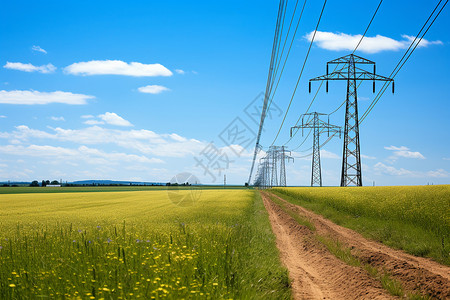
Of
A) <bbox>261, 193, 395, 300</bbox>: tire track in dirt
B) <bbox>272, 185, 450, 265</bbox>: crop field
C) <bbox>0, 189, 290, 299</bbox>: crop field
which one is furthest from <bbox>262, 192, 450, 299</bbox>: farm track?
<bbox>0, 189, 290, 299</bbox>: crop field

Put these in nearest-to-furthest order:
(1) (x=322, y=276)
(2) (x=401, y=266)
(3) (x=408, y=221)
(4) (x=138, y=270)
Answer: (4) (x=138, y=270), (2) (x=401, y=266), (1) (x=322, y=276), (3) (x=408, y=221)

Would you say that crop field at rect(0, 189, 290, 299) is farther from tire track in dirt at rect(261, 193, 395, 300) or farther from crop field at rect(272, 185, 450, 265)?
crop field at rect(272, 185, 450, 265)

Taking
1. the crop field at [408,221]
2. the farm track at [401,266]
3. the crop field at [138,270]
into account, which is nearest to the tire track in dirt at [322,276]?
the farm track at [401,266]

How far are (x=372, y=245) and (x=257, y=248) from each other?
17.9 ft

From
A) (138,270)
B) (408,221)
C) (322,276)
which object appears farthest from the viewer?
(408,221)

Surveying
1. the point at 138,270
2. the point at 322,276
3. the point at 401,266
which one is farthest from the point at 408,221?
the point at 138,270

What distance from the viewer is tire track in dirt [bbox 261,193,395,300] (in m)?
8.16

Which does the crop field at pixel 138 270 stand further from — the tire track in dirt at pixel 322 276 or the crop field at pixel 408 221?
the crop field at pixel 408 221

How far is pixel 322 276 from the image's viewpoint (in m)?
10.1

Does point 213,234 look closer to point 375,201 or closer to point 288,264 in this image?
point 288,264

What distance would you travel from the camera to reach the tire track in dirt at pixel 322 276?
26.8 ft

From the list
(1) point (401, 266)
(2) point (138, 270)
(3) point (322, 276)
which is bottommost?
(3) point (322, 276)

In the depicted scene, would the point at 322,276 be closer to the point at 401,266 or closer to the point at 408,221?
the point at 401,266

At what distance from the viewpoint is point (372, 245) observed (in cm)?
1381
